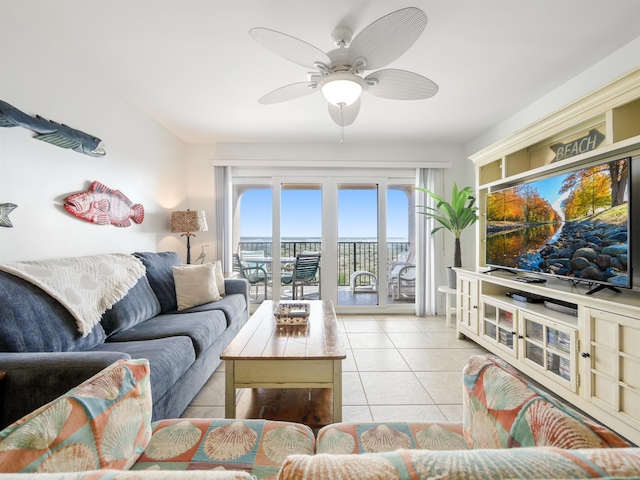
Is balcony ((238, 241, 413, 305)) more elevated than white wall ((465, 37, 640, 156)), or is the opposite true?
white wall ((465, 37, 640, 156))

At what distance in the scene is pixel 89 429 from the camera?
0.72 metres

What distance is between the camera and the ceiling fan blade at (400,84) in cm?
176

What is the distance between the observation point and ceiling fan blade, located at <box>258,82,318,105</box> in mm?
1934

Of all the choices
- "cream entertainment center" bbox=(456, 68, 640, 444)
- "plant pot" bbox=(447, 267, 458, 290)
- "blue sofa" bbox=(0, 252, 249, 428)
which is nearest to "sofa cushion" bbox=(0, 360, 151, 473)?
"blue sofa" bbox=(0, 252, 249, 428)

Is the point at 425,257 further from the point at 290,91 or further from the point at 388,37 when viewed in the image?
the point at 388,37

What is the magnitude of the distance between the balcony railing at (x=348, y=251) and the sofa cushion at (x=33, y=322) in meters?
2.76

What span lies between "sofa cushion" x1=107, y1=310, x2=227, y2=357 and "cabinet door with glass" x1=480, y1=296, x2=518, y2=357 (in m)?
2.43

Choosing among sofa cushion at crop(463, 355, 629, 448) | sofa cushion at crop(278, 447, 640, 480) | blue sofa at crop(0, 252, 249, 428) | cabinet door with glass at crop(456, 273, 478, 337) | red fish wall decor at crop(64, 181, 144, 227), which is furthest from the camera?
cabinet door with glass at crop(456, 273, 478, 337)

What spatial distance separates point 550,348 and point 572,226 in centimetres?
88

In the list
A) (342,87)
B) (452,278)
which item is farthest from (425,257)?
(342,87)

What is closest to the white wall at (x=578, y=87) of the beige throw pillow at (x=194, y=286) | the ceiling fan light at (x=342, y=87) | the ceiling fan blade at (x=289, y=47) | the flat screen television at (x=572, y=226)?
the flat screen television at (x=572, y=226)

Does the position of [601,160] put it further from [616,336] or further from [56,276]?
[56,276]

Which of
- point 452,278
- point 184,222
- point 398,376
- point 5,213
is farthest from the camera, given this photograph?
point 452,278

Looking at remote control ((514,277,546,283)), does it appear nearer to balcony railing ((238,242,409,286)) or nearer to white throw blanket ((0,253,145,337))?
balcony railing ((238,242,409,286))
